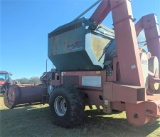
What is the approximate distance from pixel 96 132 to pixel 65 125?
2.74 feet

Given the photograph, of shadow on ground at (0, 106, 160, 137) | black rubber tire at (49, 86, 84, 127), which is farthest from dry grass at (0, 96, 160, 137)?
black rubber tire at (49, 86, 84, 127)

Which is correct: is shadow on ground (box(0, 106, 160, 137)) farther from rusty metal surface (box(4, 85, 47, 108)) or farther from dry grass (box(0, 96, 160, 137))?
rusty metal surface (box(4, 85, 47, 108))

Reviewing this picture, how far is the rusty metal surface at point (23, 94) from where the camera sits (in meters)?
7.23

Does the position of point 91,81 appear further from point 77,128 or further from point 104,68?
point 77,128

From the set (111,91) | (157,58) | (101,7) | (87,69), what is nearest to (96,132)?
(111,91)

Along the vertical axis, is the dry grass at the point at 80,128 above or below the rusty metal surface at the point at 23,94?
below

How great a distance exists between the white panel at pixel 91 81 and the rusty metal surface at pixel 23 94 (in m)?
2.16

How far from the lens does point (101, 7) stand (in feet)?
19.1

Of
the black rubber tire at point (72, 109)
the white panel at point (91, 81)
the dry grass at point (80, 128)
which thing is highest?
the white panel at point (91, 81)

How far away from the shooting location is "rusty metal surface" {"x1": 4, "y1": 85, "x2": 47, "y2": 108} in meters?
7.23

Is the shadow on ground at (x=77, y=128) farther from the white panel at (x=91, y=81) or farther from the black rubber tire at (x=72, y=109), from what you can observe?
the white panel at (x=91, y=81)

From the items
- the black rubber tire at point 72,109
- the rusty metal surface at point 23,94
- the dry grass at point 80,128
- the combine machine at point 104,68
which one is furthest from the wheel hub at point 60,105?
the rusty metal surface at point 23,94

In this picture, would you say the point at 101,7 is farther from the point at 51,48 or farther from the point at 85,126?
the point at 85,126

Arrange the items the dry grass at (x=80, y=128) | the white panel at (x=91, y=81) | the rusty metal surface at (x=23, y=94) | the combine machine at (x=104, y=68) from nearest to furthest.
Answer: the combine machine at (x=104, y=68) → the dry grass at (x=80, y=128) → the white panel at (x=91, y=81) → the rusty metal surface at (x=23, y=94)
